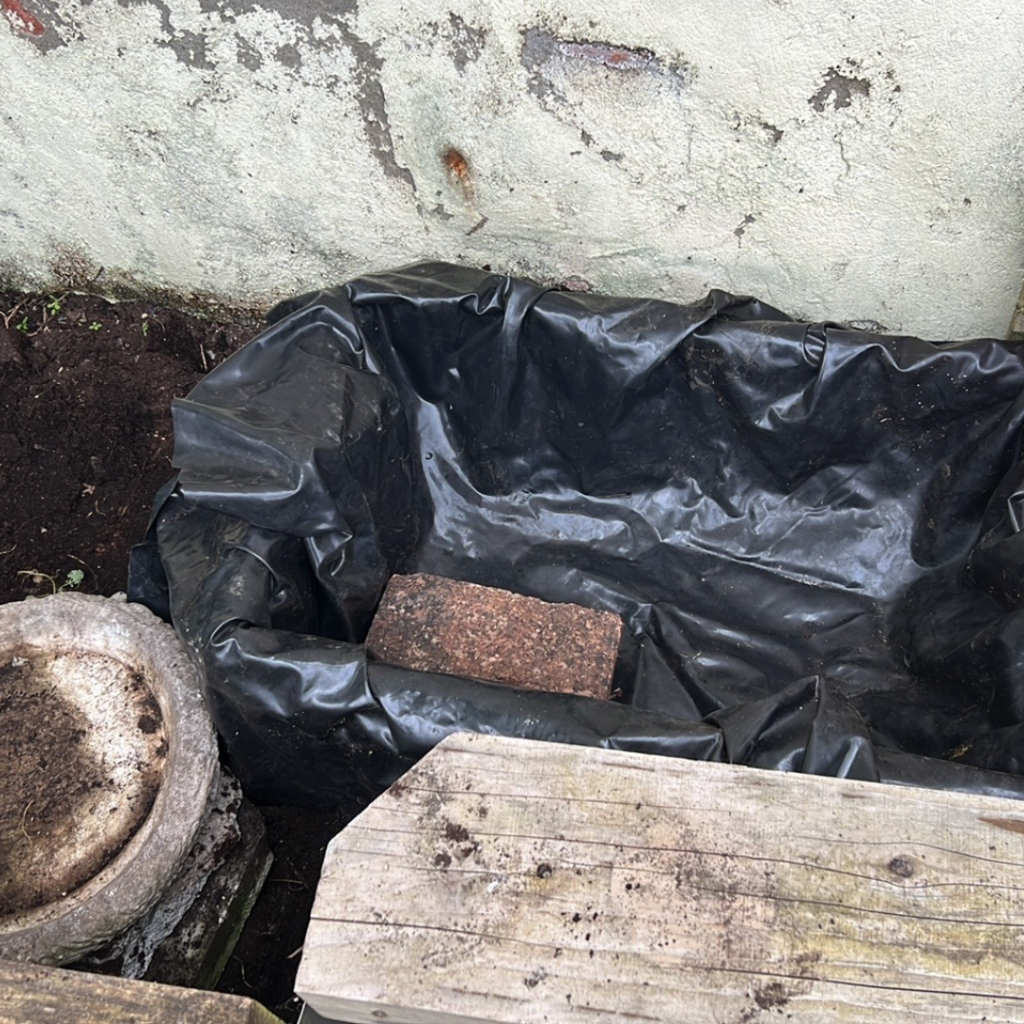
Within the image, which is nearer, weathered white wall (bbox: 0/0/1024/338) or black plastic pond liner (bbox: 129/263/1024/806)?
black plastic pond liner (bbox: 129/263/1024/806)

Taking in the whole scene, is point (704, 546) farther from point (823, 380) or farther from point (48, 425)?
point (48, 425)

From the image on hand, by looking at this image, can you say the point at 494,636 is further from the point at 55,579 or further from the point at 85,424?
the point at 85,424

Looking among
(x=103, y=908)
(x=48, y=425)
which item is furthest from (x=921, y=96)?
(x=48, y=425)

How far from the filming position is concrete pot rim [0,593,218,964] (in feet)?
4.16

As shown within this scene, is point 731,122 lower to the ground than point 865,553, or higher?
higher

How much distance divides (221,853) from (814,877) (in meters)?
1.10

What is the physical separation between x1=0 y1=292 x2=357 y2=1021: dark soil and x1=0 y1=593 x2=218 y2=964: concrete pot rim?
1.67 ft

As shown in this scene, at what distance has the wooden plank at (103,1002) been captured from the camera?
941mm

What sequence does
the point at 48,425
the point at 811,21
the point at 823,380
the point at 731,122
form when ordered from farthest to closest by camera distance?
1. the point at 48,425
2. the point at 823,380
3. the point at 731,122
4. the point at 811,21

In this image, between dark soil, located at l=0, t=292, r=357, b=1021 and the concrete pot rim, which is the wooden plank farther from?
dark soil, located at l=0, t=292, r=357, b=1021

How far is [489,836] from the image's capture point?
36.1 inches

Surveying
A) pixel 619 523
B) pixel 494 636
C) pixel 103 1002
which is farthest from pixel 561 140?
pixel 103 1002

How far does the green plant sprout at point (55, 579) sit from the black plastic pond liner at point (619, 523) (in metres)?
0.52

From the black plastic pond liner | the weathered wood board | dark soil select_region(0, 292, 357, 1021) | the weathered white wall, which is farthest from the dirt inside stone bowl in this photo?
the weathered white wall
